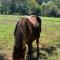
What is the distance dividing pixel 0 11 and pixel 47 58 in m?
53.0

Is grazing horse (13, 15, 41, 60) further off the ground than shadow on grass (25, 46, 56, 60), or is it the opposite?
grazing horse (13, 15, 41, 60)

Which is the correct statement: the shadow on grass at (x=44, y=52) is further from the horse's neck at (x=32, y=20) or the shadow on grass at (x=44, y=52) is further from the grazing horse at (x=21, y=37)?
the horse's neck at (x=32, y=20)

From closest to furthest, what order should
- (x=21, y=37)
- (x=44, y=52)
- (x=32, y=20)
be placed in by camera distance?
(x=21, y=37) → (x=32, y=20) → (x=44, y=52)

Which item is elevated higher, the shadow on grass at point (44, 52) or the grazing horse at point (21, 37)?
the grazing horse at point (21, 37)

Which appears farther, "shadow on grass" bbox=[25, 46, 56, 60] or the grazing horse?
"shadow on grass" bbox=[25, 46, 56, 60]

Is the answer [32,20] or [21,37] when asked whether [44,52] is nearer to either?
[32,20]

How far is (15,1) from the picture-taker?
70375 millimetres

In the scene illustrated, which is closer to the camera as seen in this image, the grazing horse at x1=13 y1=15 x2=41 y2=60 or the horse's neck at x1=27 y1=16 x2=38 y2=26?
the grazing horse at x1=13 y1=15 x2=41 y2=60

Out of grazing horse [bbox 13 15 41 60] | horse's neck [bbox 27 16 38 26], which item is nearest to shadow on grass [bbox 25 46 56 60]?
grazing horse [bbox 13 15 41 60]

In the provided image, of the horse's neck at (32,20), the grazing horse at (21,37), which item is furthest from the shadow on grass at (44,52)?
the horse's neck at (32,20)

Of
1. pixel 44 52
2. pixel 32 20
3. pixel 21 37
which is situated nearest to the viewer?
pixel 21 37

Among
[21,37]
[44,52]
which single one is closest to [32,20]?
Result: [44,52]

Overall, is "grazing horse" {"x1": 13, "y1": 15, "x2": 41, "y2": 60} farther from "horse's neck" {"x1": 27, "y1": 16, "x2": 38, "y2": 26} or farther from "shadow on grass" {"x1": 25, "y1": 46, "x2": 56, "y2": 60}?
"shadow on grass" {"x1": 25, "y1": 46, "x2": 56, "y2": 60}

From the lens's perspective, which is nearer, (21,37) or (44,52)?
(21,37)
